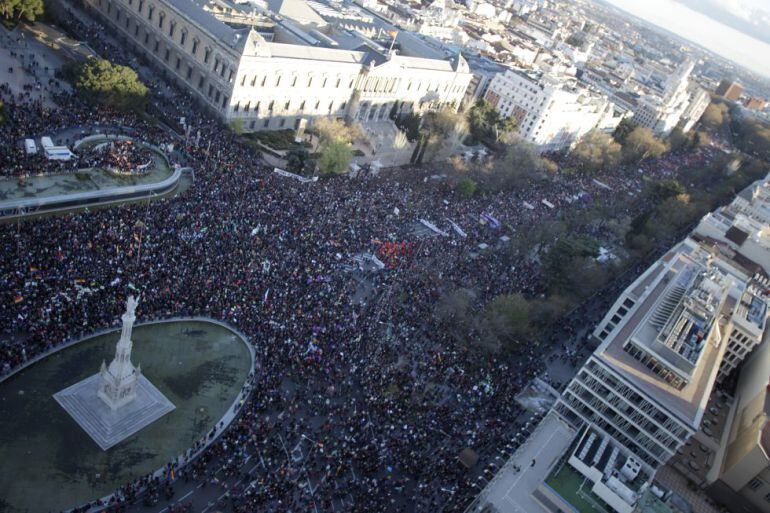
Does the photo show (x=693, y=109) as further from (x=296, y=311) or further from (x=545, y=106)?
(x=296, y=311)

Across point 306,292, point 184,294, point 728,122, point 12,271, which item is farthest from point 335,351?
point 728,122

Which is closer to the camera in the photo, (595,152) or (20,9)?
(20,9)

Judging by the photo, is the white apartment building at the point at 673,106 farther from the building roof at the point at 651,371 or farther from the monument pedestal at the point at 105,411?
the monument pedestal at the point at 105,411

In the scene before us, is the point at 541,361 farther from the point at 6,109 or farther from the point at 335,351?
the point at 6,109

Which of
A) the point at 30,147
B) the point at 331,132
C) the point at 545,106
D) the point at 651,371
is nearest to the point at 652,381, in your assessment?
the point at 651,371

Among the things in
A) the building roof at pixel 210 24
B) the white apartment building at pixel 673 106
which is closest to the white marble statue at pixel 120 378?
the building roof at pixel 210 24

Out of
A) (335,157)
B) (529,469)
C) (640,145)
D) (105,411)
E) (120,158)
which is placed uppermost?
(640,145)

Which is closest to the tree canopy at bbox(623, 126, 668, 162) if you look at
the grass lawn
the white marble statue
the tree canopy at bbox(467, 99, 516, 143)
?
the tree canopy at bbox(467, 99, 516, 143)
